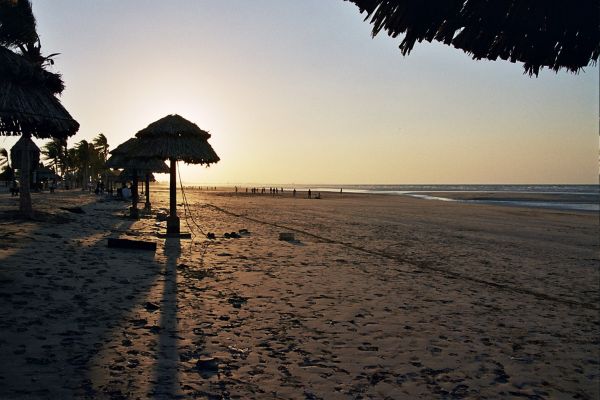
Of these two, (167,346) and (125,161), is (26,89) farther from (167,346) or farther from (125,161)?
(125,161)

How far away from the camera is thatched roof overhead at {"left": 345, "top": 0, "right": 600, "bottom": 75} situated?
2537 mm

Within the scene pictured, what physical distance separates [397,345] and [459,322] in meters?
1.48

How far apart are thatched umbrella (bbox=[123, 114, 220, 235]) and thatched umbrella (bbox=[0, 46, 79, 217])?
2158mm

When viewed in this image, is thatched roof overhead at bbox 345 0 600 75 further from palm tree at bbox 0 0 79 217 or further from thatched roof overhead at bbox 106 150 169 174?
thatched roof overhead at bbox 106 150 169 174

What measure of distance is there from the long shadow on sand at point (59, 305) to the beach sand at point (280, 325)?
21mm

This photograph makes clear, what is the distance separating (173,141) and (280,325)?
8.70 m

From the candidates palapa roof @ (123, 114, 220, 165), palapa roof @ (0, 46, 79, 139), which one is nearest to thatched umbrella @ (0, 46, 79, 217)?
palapa roof @ (0, 46, 79, 139)

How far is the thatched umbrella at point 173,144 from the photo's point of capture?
40.6ft

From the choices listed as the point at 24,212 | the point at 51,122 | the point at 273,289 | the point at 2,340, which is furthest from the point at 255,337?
the point at 24,212

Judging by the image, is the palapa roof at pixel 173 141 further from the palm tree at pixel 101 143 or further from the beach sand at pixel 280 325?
the palm tree at pixel 101 143

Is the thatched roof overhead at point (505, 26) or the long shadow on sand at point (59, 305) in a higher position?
the thatched roof overhead at point (505, 26)

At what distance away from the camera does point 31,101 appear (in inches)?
365

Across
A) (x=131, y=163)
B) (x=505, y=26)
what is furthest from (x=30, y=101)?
(x=505, y=26)

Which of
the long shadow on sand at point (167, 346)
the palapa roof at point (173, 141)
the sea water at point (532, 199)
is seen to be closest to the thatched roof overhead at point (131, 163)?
the palapa roof at point (173, 141)
